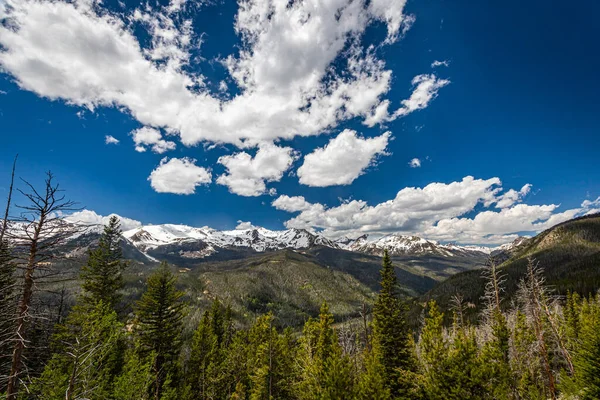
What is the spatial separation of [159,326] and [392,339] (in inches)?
917

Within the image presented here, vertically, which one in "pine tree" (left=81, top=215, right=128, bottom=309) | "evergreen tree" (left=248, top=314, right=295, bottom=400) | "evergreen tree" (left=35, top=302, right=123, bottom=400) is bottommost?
"evergreen tree" (left=248, top=314, right=295, bottom=400)

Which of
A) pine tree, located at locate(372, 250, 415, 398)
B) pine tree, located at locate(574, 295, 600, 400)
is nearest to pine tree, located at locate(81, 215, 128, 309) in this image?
pine tree, located at locate(372, 250, 415, 398)

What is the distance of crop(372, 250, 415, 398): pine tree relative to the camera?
1084 inches

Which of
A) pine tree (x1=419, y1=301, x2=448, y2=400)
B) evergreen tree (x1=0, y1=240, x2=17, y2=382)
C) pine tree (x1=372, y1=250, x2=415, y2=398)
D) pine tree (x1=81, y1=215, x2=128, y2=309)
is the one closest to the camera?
evergreen tree (x1=0, y1=240, x2=17, y2=382)

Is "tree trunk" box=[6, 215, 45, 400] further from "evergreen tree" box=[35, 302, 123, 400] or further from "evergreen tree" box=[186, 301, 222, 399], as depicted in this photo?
"evergreen tree" box=[186, 301, 222, 399]

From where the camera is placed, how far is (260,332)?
39906 mm

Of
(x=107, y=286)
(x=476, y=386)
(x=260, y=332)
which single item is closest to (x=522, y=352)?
(x=476, y=386)

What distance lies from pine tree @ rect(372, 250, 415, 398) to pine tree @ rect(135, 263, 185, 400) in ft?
67.8

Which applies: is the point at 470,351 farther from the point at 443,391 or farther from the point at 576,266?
the point at 576,266

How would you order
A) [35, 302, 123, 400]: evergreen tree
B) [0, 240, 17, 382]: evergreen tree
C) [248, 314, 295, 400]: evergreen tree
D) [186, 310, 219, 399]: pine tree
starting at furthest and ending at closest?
[186, 310, 219, 399]: pine tree → [248, 314, 295, 400]: evergreen tree → [35, 302, 123, 400]: evergreen tree → [0, 240, 17, 382]: evergreen tree

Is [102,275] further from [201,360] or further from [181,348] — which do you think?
[201,360]

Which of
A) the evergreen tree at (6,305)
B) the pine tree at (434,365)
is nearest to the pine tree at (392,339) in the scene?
the pine tree at (434,365)

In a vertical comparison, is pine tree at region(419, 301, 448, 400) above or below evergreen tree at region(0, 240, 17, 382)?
below

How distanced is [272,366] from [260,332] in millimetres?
10940
